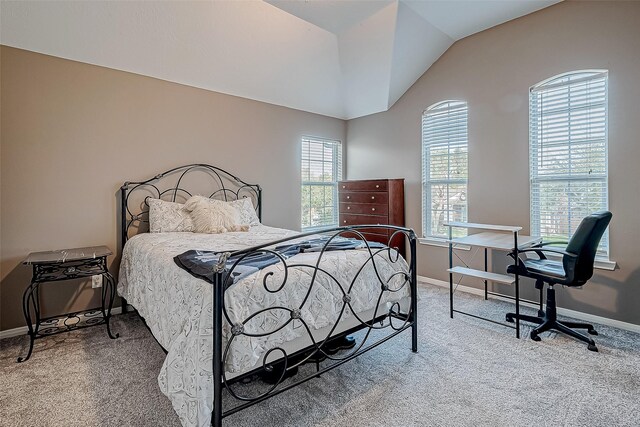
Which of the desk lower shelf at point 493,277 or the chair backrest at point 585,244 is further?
the desk lower shelf at point 493,277

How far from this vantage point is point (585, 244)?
2510 millimetres

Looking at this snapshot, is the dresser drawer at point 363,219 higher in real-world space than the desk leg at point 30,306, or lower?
higher

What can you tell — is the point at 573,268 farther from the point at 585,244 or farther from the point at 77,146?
the point at 77,146

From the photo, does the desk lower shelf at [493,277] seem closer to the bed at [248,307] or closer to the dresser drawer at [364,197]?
the bed at [248,307]

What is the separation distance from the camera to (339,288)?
6.66 ft

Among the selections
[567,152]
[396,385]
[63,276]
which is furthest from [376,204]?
[63,276]

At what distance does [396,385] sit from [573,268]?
167 cm

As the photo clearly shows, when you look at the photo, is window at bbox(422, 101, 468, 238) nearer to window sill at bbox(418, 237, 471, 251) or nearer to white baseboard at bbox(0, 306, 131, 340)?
window sill at bbox(418, 237, 471, 251)

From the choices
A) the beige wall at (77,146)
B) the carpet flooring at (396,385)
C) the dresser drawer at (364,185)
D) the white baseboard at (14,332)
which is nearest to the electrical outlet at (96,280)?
the carpet flooring at (396,385)

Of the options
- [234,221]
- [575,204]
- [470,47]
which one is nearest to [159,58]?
[234,221]

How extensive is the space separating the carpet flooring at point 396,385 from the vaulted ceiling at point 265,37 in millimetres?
2654

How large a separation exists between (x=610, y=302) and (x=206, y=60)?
467 cm

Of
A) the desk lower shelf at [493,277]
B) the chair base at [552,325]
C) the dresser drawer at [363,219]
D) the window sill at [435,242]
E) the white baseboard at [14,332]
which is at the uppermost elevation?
the dresser drawer at [363,219]

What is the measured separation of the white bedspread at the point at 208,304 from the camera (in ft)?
4.80
